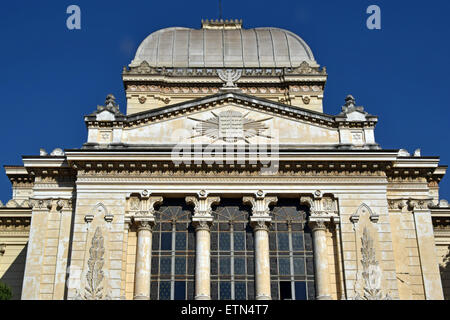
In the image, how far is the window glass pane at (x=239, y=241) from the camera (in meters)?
29.7

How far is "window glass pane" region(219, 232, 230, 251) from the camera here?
2972cm

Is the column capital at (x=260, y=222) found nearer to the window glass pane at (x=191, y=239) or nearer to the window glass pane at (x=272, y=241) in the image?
the window glass pane at (x=272, y=241)

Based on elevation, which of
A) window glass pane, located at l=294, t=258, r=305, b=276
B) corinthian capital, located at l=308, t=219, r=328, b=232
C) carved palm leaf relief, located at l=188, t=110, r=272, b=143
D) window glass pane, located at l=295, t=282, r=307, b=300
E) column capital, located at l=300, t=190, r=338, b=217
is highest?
carved palm leaf relief, located at l=188, t=110, r=272, b=143

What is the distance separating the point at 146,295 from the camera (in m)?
28.2

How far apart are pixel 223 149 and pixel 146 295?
7.34 meters

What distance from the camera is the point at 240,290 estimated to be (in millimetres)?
28844

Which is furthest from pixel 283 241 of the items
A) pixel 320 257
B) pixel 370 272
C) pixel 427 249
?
pixel 427 249

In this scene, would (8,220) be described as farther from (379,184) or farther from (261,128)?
(379,184)

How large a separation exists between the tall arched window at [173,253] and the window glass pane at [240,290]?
1872 millimetres

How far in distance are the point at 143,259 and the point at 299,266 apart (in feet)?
22.2

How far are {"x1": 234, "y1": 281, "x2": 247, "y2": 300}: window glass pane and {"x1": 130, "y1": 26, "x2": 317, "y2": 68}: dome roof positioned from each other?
18.2m

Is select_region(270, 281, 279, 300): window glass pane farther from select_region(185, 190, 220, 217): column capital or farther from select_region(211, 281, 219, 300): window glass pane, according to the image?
select_region(185, 190, 220, 217): column capital

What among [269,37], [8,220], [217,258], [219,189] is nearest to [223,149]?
[219,189]

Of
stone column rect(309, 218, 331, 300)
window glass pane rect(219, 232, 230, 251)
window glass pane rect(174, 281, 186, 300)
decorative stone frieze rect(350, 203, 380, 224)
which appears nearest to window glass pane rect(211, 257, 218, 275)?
window glass pane rect(219, 232, 230, 251)
